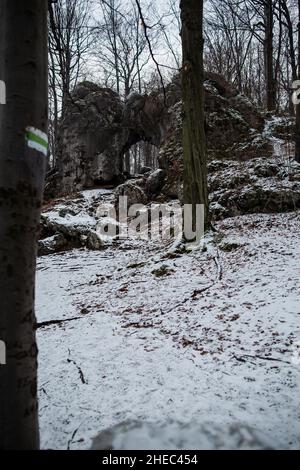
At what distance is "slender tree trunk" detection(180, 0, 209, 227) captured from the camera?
6051 mm

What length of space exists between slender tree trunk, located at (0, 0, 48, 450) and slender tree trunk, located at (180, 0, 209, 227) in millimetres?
5121

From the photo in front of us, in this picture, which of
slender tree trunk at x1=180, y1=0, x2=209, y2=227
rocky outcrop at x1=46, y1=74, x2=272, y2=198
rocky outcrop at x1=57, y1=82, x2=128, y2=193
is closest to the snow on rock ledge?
slender tree trunk at x1=180, y1=0, x2=209, y2=227

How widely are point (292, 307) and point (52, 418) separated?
243 cm

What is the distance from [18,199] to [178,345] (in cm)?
216

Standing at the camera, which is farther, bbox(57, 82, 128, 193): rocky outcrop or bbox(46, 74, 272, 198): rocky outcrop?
bbox(57, 82, 128, 193): rocky outcrop

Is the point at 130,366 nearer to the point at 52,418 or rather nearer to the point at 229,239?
the point at 52,418

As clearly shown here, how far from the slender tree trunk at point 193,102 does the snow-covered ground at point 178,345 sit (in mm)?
1454

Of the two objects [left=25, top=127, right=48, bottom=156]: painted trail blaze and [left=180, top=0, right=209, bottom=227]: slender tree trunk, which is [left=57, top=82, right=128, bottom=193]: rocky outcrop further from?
[left=25, top=127, right=48, bottom=156]: painted trail blaze

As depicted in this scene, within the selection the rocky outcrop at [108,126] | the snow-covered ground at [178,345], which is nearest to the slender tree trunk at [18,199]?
the snow-covered ground at [178,345]

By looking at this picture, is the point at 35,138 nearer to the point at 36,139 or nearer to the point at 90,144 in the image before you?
the point at 36,139

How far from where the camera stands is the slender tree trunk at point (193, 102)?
605 centimetres

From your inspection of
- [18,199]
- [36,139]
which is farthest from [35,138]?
[18,199]

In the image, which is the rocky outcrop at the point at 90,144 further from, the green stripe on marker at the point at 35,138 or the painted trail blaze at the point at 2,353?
the painted trail blaze at the point at 2,353
